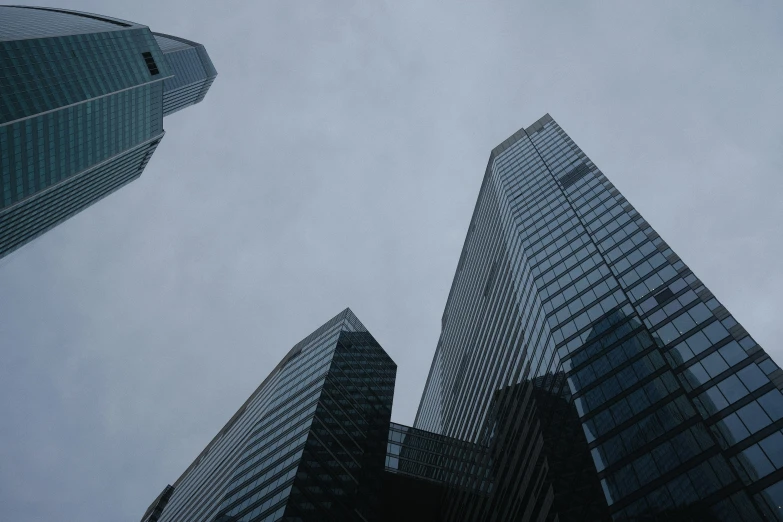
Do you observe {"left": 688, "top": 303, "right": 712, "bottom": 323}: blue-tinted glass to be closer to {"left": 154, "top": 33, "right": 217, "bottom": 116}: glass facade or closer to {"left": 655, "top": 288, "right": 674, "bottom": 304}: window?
{"left": 655, "top": 288, "right": 674, "bottom": 304}: window

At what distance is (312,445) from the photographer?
2146 inches

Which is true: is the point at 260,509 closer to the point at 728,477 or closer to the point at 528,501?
the point at 528,501

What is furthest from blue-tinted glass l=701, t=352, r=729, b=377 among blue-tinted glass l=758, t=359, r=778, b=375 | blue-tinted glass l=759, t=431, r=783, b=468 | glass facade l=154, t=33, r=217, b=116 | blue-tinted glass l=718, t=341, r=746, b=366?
glass facade l=154, t=33, r=217, b=116

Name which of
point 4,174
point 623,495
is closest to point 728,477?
point 623,495

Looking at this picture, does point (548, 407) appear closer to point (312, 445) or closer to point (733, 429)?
point (733, 429)

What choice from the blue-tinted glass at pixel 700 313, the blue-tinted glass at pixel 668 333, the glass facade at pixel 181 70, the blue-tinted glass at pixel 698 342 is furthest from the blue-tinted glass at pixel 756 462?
the glass facade at pixel 181 70

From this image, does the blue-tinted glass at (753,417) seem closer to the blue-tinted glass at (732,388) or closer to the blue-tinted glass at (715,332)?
the blue-tinted glass at (732,388)

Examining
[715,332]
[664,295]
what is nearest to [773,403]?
[715,332]

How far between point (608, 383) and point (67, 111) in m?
108

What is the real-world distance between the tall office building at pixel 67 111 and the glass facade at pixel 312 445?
198 ft

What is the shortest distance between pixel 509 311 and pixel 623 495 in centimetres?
3534

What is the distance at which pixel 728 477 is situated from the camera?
3181cm

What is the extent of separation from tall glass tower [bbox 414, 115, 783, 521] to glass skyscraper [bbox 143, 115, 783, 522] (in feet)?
0.45

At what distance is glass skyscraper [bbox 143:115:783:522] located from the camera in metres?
34.9
